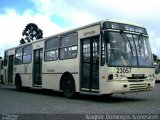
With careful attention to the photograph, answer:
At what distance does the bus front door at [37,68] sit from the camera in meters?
19.9

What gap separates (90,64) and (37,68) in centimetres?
643

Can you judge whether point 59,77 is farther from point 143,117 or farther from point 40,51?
point 143,117

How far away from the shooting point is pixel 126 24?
14.5 m

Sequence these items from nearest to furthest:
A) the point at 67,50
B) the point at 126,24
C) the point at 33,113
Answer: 1. the point at 33,113
2. the point at 126,24
3. the point at 67,50

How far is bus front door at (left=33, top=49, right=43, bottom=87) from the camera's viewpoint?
19.9 m

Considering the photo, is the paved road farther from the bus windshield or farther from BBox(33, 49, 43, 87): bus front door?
BBox(33, 49, 43, 87): bus front door

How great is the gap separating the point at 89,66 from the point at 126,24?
7.30 ft

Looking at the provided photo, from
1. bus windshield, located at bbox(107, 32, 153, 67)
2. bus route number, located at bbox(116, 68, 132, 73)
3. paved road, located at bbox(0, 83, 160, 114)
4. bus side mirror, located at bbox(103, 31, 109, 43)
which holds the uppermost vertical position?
bus side mirror, located at bbox(103, 31, 109, 43)

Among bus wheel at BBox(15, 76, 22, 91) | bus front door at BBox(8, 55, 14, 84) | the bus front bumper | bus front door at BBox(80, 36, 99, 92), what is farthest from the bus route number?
bus front door at BBox(8, 55, 14, 84)

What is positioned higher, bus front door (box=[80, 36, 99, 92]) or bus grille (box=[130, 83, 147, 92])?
bus front door (box=[80, 36, 99, 92])

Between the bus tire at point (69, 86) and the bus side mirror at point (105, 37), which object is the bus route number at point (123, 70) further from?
the bus tire at point (69, 86)

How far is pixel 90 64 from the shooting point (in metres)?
14.6

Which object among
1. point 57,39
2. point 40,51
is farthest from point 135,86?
point 40,51

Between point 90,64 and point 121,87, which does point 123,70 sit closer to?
point 121,87
